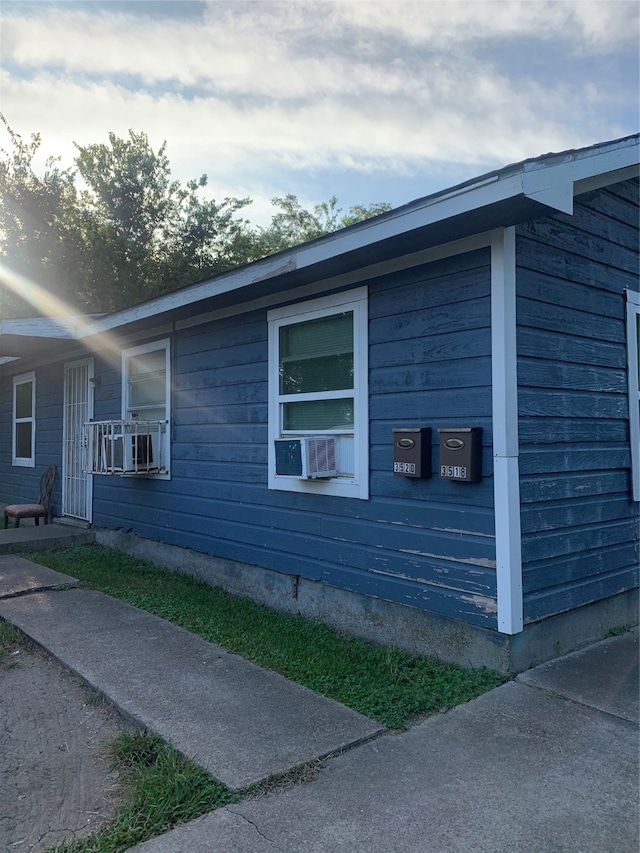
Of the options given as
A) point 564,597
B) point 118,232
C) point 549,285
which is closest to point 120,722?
point 564,597

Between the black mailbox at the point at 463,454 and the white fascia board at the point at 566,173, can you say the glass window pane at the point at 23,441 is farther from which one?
the white fascia board at the point at 566,173

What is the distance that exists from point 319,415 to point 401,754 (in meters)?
2.45

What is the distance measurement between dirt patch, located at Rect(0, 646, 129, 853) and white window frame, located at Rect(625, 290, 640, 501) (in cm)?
352

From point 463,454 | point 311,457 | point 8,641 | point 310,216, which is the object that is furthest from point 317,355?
point 310,216

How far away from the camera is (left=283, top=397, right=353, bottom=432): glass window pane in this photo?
429 centimetres

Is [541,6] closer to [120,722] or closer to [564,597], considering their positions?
[564,597]

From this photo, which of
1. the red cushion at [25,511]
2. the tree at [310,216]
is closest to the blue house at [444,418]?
the red cushion at [25,511]

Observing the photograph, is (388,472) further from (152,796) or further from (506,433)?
(152,796)

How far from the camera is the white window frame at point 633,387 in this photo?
4.18 m

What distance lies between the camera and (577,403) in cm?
380

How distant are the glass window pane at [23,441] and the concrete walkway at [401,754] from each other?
6.55m

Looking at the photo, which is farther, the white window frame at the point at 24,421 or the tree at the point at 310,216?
the tree at the point at 310,216

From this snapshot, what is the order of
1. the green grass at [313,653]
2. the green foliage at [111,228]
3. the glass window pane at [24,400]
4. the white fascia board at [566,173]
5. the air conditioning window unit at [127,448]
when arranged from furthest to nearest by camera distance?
the green foliage at [111,228] < the glass window pane at [24,400] < the air conditioning window unit at [127,448] < the green grass at [313,653] < the white fascia board at [566,173]

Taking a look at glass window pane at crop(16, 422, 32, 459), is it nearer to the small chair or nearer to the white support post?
the small chair
